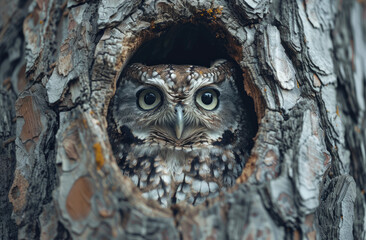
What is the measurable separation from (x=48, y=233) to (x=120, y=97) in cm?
96

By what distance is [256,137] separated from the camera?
195cm

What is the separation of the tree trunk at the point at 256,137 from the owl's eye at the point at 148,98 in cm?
32

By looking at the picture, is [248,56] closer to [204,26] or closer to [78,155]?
[204,26]

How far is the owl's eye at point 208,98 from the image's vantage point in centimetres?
237

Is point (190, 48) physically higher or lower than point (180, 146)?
higher

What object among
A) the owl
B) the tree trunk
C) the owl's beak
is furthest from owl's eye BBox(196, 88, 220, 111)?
the tree trunk

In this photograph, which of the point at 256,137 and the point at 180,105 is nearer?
the point at 256,137

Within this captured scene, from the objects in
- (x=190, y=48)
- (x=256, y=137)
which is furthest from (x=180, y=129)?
(x=190, y=48)

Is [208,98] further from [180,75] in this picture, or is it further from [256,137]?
[256,137]

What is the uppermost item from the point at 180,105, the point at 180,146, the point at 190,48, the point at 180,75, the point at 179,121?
the point at 190,48

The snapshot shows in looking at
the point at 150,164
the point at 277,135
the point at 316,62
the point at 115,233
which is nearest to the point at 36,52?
the point at 150,164

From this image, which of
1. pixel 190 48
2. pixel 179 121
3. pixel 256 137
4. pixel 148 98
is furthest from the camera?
pixel 190 48

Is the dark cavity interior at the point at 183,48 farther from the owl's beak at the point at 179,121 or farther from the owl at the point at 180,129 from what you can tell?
the owl's beak at the point at 179,121

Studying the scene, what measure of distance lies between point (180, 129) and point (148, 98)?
33cm
